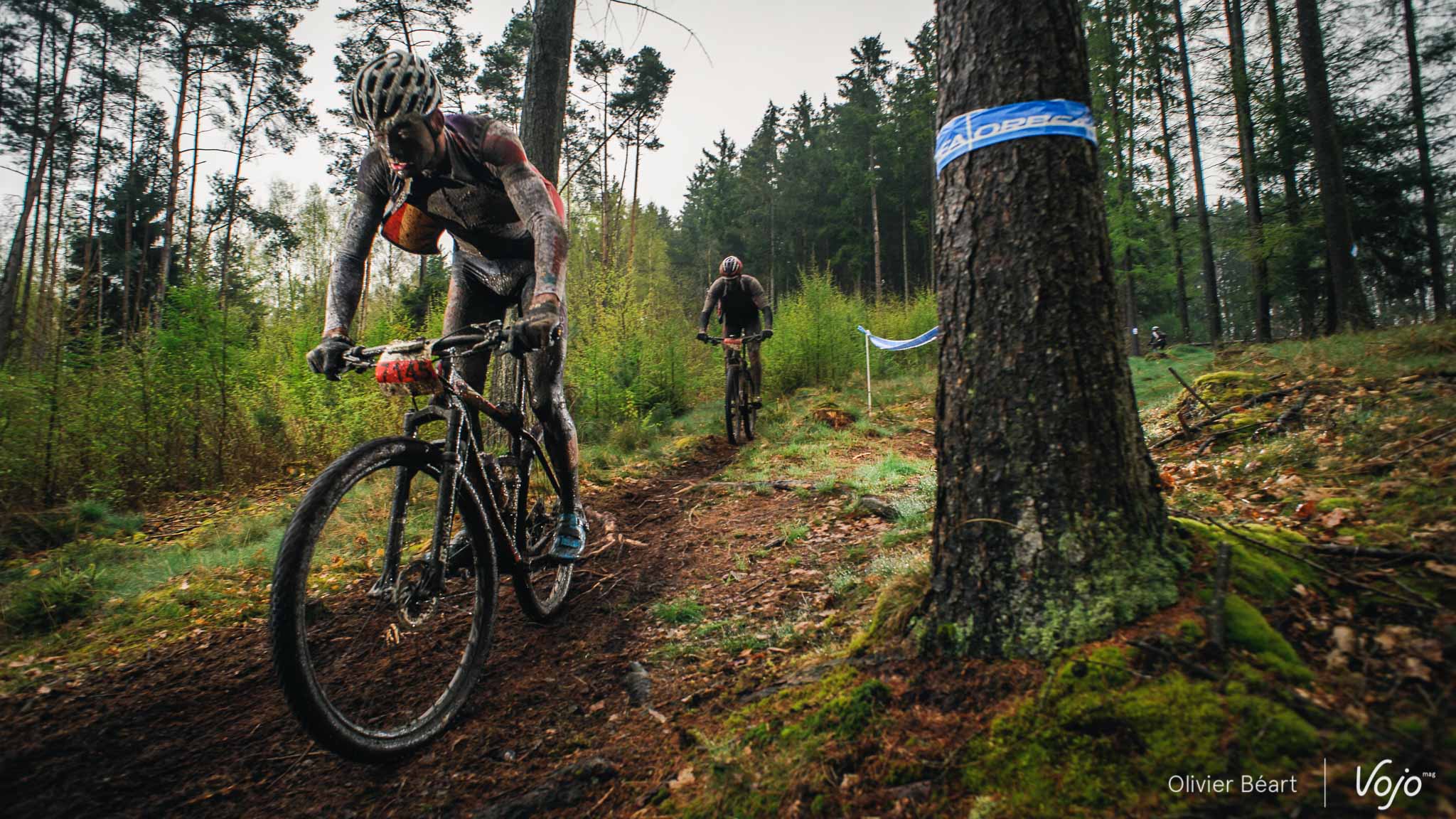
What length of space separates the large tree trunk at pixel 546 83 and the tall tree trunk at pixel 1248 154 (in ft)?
50.0

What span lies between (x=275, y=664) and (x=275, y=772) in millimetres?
683

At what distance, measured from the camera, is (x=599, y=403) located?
8156 mm

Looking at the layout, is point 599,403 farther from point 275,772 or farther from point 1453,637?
point 1453,637

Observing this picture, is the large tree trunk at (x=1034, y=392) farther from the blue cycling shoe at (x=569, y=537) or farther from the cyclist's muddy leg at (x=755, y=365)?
the cyclist's muddy leg at (x=755, y=365)

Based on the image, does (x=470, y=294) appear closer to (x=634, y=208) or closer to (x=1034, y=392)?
(x=1034, y=392)

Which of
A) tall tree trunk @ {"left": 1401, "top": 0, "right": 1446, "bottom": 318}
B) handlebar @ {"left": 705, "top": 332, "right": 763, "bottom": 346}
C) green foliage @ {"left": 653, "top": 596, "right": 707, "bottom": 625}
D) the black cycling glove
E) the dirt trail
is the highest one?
tall tree trunk @ {"left": 1401, "top": 0, "right": 1446, "bottom": 318}

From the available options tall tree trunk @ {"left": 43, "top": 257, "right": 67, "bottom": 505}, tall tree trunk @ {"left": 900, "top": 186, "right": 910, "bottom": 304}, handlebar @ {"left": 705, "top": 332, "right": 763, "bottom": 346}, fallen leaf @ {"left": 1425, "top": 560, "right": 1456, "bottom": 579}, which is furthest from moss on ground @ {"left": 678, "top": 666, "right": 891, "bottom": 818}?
tall tree trunk @ {"left": 900, "top": 186, "right": 910, "bottom": 304}

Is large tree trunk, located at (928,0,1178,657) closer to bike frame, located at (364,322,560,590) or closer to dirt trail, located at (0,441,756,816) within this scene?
Answer: dirt trail, located at (0,441,756,816)

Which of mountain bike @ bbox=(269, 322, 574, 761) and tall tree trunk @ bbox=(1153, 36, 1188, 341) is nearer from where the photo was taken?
mountain bike @ bbox=(269, 322, 574, 761)

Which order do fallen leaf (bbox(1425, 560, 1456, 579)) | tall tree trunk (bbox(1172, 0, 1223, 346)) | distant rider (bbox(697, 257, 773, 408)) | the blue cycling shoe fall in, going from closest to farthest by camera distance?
fallen leaf (bbox(1425, 560, 1456, 579))
the blue cycling shoe
distant rider (bbox(697, 257, 773, 408))
tall tree trunk (bbox(1172, 0, 1223, 346))

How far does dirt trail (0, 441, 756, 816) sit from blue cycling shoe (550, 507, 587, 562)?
1.01ft

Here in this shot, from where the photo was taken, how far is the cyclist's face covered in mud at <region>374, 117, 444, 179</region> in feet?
7.35

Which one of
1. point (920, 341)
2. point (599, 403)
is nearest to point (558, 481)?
point (599, 403)

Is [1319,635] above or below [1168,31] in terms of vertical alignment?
below
